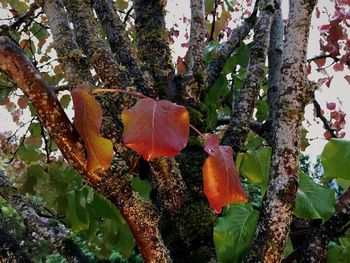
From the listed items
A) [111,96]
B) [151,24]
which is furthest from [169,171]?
[151,24]

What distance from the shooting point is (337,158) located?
866mm

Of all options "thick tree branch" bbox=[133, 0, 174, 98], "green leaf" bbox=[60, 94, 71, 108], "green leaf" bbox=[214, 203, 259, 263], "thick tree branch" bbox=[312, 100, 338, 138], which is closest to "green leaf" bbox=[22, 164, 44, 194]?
Answer: "green leaf" bbox=[60, 94, 71, 108]

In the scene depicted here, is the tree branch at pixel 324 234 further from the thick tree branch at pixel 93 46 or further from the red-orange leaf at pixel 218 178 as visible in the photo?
the thick tree branch at pixel 93 46

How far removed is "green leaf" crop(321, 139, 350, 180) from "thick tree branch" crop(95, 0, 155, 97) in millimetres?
456

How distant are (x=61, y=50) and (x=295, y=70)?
0.53m

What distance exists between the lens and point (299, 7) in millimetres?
860

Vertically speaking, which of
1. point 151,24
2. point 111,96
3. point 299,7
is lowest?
point 111,96

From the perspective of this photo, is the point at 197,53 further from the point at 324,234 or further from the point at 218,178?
the point at 218,178

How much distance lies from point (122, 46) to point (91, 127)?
0.62 meters

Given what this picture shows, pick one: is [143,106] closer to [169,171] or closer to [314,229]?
[169,171]

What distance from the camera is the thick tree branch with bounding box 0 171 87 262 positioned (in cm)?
99

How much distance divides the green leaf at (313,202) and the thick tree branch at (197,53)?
410 millimetres

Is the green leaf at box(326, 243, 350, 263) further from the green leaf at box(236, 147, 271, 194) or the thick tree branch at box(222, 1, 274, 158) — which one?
the thick tree branch at box(222, 1, 274, 158)

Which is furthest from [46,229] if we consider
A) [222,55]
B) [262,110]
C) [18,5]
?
[18,5]
